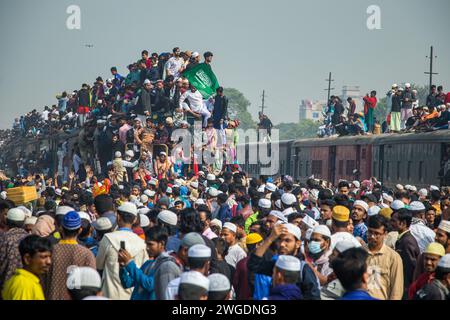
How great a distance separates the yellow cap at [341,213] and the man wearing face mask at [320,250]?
3.19ft

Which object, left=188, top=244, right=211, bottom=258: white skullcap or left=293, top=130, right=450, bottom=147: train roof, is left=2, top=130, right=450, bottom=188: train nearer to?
left=293, top=130, right=450, bottom=147: train roof

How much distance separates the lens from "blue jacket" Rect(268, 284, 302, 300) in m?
7.38

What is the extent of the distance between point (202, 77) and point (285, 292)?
18.8 m

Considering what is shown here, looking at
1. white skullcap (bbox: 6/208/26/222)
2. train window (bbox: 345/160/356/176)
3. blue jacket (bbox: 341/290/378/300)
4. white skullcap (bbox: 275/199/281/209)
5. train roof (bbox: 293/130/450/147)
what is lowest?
train window (bbox: 345/160/356/176)

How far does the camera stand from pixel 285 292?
24.3ft

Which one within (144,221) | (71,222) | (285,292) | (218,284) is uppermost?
(71,222)

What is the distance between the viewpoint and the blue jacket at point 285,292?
7383mm

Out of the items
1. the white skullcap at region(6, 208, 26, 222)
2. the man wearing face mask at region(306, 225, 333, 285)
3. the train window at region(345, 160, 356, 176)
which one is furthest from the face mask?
the train window at region(345, 160, 356, 176)

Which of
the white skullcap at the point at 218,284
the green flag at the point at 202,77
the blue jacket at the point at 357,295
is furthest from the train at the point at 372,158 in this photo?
the blue jacket at the point at 357,295

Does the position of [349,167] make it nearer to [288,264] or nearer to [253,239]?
[253,239]

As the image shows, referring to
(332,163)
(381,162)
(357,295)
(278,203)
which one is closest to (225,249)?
(357,295)

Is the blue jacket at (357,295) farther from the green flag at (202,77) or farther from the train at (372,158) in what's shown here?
the train at (372,158)
